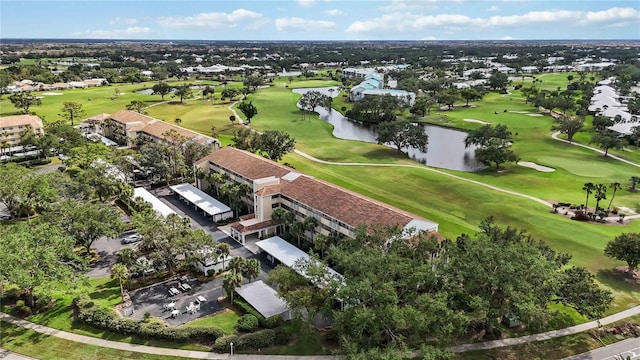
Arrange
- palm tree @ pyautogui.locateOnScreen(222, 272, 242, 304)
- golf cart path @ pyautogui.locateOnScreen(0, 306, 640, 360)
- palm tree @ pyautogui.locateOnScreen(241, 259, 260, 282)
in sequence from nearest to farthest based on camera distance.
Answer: golf cart path @ pyautogui.locateOnScreen(0, 306, 640, 360) < palm tree @ pyautogui.locateOnScreen(222, 272, 242, 304) < palm tree @ pyautogui.locateOnScreen(241, 259, 260, 282)

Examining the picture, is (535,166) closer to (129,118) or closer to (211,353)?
(211,353)

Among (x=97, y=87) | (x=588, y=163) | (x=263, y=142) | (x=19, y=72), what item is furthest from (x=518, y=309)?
(x=19, y=72)

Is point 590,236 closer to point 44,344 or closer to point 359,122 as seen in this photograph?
point 44,344

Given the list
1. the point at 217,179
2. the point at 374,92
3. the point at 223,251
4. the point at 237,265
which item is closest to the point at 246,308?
the point at 237,265

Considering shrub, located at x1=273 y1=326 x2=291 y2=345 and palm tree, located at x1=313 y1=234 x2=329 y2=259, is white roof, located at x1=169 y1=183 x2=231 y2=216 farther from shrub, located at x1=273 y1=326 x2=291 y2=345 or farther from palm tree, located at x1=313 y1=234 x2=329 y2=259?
shrub, located at x1=273 y1=326 x2=291 y2=345

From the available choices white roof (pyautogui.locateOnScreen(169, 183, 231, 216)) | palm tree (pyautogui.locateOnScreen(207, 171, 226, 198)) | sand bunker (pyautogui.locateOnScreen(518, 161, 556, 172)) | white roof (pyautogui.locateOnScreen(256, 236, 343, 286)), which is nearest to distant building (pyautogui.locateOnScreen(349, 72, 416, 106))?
sand bunker (pyautogui.locateOnScreen(518, 161, 556, 172))

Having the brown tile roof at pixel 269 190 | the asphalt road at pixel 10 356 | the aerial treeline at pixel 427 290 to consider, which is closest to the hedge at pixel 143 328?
the asphalt road at pixel 10 356
